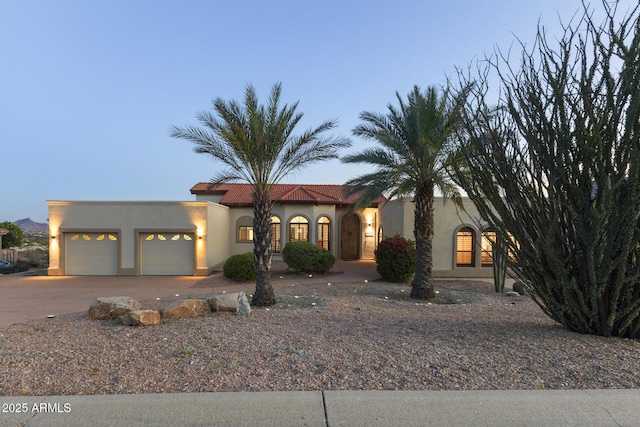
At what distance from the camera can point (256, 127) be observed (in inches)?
330

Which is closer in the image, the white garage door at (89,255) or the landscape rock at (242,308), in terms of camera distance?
the landscape rock at (242,308)

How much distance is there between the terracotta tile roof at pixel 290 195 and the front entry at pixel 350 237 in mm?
1171

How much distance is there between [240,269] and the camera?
13.3 meters

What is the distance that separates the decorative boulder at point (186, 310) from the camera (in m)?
6.44

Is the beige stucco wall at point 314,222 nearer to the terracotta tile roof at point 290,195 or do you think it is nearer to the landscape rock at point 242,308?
the terracotta tile roof at point 290,195

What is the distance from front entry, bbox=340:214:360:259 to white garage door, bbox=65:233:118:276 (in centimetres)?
1214

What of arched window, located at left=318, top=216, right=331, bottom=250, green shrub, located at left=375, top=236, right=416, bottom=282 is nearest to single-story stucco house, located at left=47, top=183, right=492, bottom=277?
green shrub, located at left=375, top=236, right=416, bottom=282

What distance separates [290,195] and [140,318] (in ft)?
50.3

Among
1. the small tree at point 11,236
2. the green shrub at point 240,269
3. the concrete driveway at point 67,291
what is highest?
the small tree at point 11,236

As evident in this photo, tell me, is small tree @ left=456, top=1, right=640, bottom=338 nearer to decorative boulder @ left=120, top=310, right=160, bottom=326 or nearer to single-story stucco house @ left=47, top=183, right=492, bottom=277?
decorative boulder @ left=120, top=310, right=160, bottom=326

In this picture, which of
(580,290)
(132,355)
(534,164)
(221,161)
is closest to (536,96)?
(534,164)

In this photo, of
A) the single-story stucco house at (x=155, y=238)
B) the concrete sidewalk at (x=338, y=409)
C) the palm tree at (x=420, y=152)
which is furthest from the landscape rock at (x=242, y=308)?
the single-story stucco house at (x=155, y=238)

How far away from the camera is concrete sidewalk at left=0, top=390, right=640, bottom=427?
9.79 ft

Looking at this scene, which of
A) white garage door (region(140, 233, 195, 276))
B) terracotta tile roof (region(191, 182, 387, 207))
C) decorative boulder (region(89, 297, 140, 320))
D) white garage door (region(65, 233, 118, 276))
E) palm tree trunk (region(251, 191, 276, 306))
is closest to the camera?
decorative boulder (region(89, 297, 140, 320))
